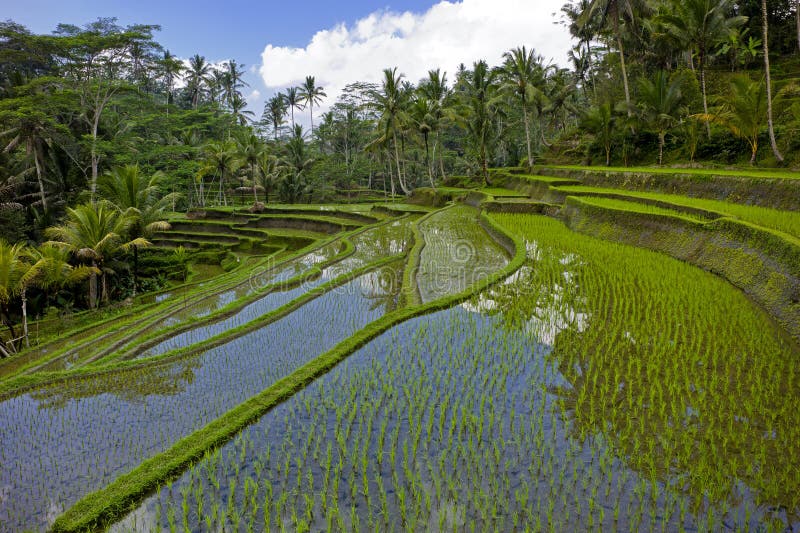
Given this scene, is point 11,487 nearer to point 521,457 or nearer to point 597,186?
point 521,457

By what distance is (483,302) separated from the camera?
27.3 ft

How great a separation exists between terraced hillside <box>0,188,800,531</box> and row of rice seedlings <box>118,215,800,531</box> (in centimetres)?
2

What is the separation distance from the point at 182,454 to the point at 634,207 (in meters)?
12.5

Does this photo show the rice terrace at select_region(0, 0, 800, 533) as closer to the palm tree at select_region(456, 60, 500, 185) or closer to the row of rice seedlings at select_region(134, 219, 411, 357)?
the row of rice seedlings at select_region(134, 219, 411, 357)

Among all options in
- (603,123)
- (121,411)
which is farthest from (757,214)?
(603,123)

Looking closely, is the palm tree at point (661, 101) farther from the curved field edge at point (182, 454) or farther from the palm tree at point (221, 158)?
the palm tree at point (221, 158)

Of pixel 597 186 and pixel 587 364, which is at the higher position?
pixel 597 186

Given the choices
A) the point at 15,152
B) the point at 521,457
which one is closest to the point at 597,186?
the point at 521,457

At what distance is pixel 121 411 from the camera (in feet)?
17.5

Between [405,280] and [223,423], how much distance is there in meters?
5.90

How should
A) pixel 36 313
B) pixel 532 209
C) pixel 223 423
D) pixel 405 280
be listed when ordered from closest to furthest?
1. pixel 223 423
2. pixel 405 280
3. pixel 36 313
4. pixel 532 209

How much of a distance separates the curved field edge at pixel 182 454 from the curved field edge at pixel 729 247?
19.6 ft

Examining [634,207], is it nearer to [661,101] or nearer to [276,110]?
[661,101]

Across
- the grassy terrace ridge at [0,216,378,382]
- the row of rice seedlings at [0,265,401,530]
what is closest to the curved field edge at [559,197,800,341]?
the row of rice seedlings at [0,265,401,530]
